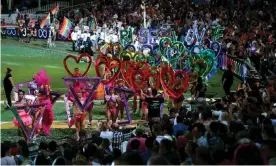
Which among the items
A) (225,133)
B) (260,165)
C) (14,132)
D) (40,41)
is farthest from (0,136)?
(40,41)

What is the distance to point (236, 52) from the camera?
106 ft

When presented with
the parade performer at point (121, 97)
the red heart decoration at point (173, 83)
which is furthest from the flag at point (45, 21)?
the red heart decoration at point (173, 83)

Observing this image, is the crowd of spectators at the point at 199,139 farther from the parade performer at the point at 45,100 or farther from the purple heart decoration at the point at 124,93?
the parade performer at the point at 45,100

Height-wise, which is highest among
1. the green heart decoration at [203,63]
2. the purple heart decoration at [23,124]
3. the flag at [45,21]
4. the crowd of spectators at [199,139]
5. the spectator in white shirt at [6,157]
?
the flag at [45,21]

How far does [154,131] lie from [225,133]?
1.50 m

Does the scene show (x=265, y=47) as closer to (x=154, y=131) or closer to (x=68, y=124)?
(x=68, y=124)

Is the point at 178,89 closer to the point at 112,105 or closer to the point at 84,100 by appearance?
the point at 112,105

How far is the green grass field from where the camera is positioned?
24438 mm

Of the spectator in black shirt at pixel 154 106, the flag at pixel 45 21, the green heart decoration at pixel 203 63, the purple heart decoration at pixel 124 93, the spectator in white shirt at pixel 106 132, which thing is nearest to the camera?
the spectator in white shirt at pixel 106 132

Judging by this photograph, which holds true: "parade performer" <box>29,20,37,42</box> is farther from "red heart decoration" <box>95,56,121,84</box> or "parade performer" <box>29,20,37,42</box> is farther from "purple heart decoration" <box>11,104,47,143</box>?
"purple heart decoration" <box>11,104,47,143</box>

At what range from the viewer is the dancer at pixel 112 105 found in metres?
20.5

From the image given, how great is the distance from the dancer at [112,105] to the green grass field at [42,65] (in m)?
2.11

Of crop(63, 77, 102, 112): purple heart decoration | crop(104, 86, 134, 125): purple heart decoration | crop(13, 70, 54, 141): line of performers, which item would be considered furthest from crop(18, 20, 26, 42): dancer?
crop(13, 70, 54, 141): line of performers

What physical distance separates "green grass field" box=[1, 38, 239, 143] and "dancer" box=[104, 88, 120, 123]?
6.94 feet
